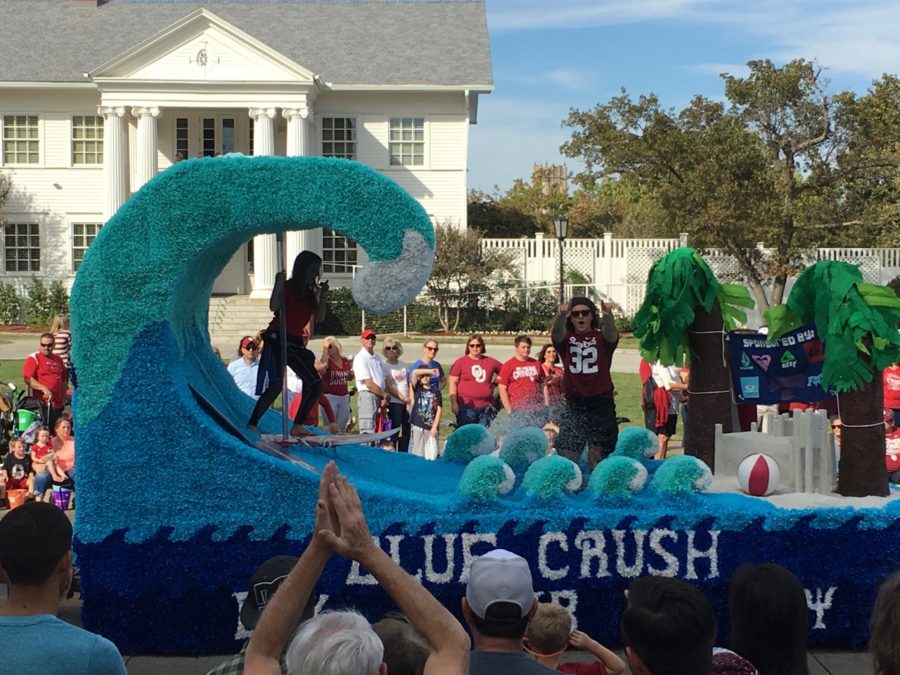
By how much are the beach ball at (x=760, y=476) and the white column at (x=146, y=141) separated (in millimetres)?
26788

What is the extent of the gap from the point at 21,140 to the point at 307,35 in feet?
29.3

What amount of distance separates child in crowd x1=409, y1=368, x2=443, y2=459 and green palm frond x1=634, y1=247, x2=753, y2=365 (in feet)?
13.4

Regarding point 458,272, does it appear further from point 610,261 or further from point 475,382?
point 475,382

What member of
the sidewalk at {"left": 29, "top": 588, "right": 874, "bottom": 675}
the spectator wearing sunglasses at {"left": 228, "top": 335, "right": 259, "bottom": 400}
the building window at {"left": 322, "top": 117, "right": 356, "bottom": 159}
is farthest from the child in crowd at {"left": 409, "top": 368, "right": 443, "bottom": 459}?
the building window at {"left": 322, "top": 117, "right": 356, "bottom": 159}

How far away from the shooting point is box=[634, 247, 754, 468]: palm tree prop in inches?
287

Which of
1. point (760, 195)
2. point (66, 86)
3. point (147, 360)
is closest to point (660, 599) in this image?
point (147, 360)

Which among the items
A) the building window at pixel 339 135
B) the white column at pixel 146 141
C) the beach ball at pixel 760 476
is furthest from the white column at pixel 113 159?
the beach ball at pixel 760 476

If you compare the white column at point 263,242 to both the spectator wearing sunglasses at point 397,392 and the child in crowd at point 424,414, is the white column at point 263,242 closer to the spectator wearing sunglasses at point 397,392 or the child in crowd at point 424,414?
the spectator wearing sunglasses at point 397,392

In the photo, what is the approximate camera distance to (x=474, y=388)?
1127 centimetres

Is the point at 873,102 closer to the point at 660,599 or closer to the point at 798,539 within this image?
the point at 798,539

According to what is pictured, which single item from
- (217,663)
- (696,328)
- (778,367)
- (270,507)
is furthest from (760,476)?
(217,663)

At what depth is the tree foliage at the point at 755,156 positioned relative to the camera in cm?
2928

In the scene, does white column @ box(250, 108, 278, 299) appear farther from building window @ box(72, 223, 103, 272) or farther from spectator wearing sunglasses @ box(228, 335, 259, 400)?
spectator wearing sunglasses @ box(228, 335, 259, 400)

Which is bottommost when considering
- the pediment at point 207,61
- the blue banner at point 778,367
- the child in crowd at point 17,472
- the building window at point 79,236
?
the child in crowd at point 17,472
